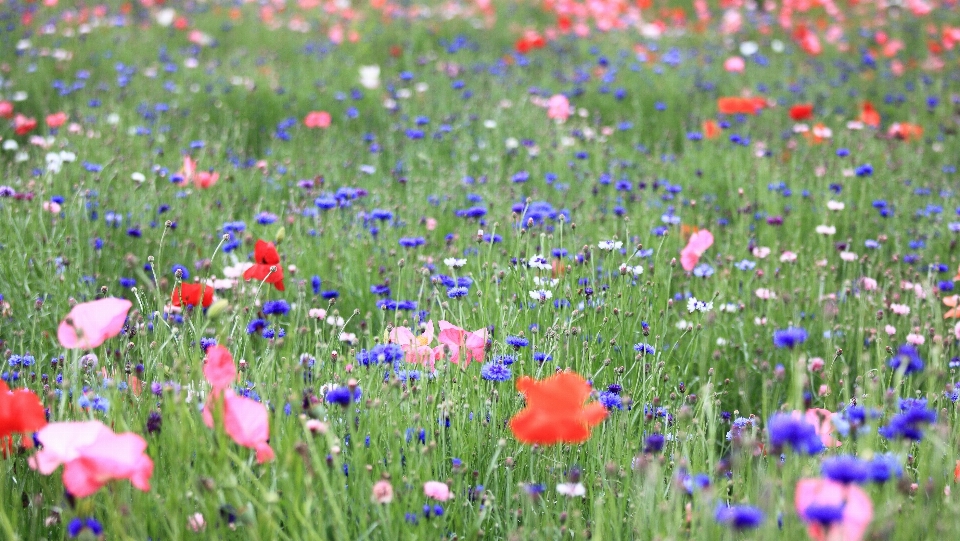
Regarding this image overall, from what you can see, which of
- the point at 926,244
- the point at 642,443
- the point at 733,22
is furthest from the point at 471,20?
the point at 642,443

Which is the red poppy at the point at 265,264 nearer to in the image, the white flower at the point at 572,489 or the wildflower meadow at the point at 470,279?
the wildflower meadow at the point at 470,279

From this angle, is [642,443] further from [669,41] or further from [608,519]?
[669,41]

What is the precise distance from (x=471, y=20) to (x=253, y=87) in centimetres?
303

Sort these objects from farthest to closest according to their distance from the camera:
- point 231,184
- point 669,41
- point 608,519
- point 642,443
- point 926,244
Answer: point 669,41 → point 231,184 → point 926,244 → point 642,443 → point 608,519

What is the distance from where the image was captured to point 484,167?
4.39 m

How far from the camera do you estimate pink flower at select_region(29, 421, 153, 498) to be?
1.23m

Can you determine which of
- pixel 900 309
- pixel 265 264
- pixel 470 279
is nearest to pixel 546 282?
pixel 470 279

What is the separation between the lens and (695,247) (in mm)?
2709

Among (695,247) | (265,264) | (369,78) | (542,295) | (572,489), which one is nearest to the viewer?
(572,489)

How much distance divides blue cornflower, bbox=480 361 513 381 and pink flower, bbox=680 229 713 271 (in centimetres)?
101

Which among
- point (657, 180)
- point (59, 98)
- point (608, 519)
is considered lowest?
point (59, 98)

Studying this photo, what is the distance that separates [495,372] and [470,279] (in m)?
0.71

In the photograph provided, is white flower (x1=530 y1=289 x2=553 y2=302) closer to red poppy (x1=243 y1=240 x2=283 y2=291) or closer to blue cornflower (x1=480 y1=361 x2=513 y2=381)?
blue cornflower (x1=480 y1=361 x2=513 y2=381)

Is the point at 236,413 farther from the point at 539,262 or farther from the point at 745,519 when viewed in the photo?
the point at 539,262
